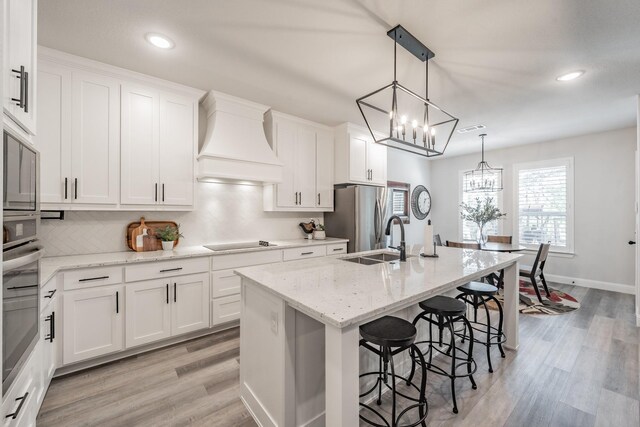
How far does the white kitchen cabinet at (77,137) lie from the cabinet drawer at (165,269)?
68cm

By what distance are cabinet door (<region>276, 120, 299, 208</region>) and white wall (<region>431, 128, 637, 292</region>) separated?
4.70 m

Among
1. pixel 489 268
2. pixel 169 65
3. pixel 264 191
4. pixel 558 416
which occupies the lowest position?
pixel 558 416

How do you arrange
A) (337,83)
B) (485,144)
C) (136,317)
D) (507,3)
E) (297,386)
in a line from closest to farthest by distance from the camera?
1. (297,386)
2. (507,3)
3. (136,317)
4. (337,83)
5. (485,144)

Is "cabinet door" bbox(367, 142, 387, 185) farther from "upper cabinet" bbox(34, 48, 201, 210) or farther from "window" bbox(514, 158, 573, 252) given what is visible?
"window" bbox(514, 158, 573, 252)

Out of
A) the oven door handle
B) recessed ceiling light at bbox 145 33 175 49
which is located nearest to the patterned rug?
the oven door handle

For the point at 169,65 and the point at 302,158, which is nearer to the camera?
the point at 169,65

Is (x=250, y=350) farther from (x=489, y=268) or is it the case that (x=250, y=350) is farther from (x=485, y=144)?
(x=485, y=144)

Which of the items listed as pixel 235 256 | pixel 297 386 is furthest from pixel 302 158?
pixel 297 386

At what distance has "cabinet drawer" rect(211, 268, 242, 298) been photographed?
2889mm

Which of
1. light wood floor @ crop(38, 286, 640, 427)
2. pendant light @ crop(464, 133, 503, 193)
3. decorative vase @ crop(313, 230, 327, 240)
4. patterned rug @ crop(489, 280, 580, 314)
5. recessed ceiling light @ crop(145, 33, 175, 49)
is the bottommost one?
light wood floor @ crop(38, 286, 640, 427)

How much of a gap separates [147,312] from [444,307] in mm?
2551

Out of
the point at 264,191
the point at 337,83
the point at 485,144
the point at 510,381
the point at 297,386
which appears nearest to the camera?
the point at 297,386

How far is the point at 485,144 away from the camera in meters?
5.39

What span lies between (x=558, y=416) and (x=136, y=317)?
10.8ft
